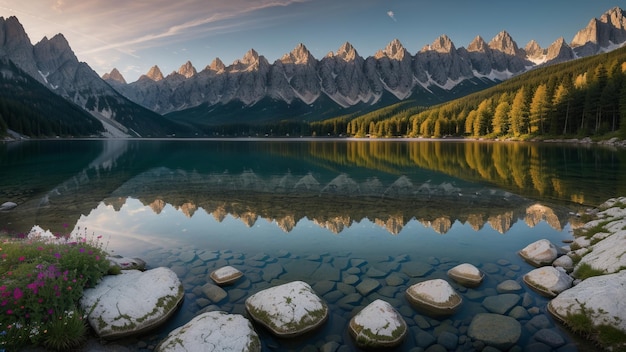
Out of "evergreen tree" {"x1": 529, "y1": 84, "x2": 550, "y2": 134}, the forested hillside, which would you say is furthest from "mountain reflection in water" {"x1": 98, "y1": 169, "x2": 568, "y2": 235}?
"evergreen tree" {"x1": 529, "y1": 84, "x2": 550, "y2": 134}

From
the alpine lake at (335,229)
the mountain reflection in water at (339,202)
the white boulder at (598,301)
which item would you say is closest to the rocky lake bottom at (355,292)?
the alpine lake at (335,229)

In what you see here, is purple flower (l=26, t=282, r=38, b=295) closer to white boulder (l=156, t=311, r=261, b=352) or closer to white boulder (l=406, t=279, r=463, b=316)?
white boulder (l=156, t=311, r=261, b=352)

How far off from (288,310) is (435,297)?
5.62 m

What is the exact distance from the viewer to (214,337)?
9.75 metres

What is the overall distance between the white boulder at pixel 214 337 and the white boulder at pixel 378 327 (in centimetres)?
A: 316

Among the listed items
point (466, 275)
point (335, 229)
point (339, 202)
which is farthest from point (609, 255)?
point (339, 202)

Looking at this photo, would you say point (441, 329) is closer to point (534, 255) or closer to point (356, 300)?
point (356, 300)

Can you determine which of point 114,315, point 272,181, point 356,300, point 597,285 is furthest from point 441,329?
point 272,181

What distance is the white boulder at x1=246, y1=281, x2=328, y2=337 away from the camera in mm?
11039

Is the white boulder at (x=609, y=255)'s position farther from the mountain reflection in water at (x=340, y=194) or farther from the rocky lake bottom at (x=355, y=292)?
the mountain reflection in water at (x=340, y=194)

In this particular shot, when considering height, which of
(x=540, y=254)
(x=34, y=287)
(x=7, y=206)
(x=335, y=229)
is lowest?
(x=335, y=229)

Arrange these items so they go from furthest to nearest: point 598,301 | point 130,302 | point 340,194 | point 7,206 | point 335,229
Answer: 1. point 340,194
2. point 7,206
3. point 335,229
4. point 130,302
5. point 598,301

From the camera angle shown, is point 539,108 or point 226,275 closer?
point 226,275

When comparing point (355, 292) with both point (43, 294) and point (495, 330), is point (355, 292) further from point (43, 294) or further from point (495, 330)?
point (43, 294)
